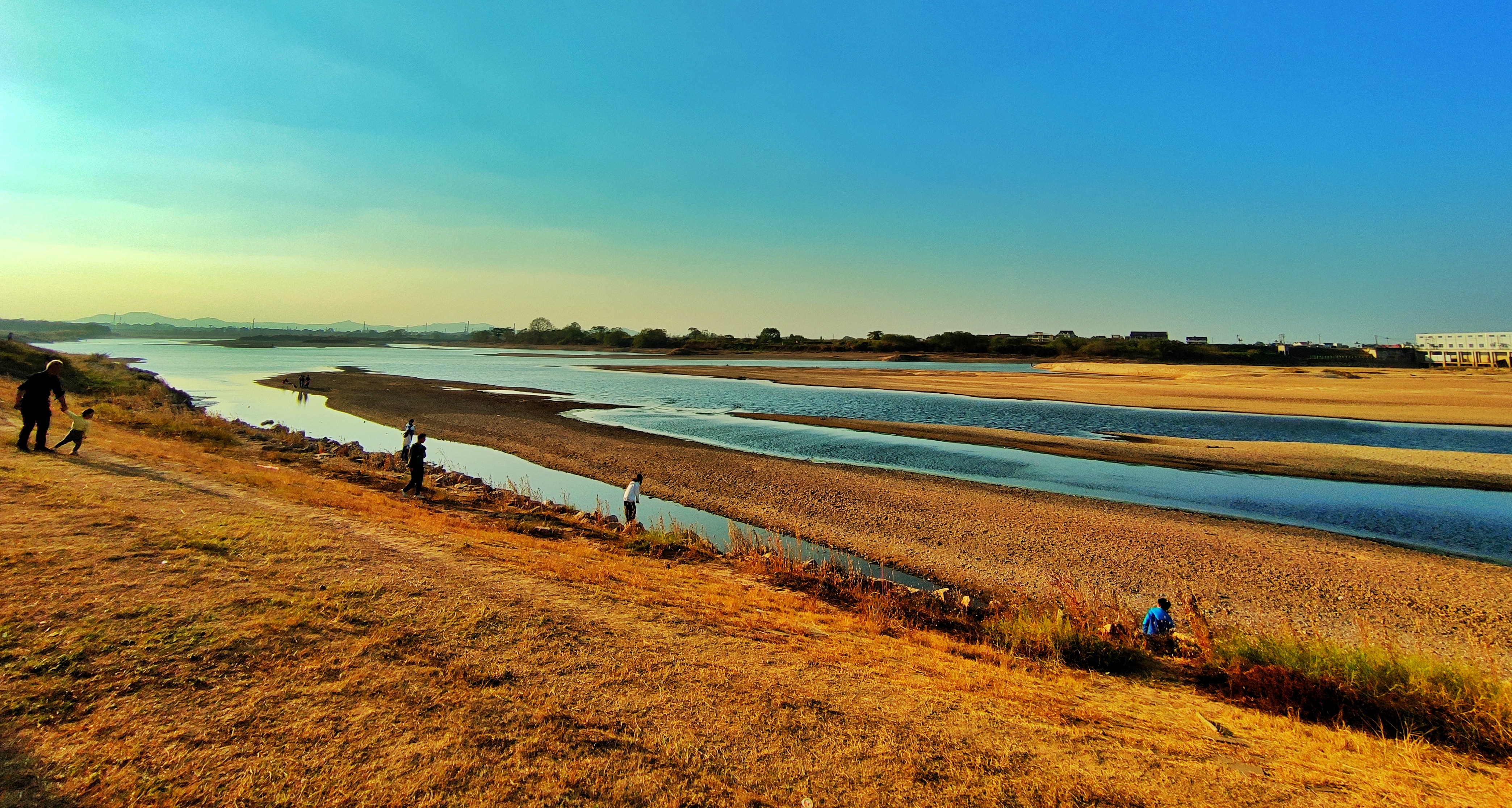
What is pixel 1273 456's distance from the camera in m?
27.1

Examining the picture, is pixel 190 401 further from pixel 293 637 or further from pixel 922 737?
pixel 922 737

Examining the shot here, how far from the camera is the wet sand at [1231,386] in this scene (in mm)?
42875

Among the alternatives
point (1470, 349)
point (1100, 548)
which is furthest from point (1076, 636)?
point (1470, 349)

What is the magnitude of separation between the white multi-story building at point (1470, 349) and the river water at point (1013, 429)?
343 feet

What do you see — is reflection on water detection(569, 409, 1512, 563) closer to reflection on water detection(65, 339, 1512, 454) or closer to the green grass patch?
reflection on water detection(65, 339, 1512, 454)

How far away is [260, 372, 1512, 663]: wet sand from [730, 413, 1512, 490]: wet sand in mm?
9316

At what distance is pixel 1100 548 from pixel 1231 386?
58701mm

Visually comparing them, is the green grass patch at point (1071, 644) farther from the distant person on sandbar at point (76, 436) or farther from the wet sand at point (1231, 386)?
the wet sand at point (1231, 386)

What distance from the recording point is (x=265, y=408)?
41.0m

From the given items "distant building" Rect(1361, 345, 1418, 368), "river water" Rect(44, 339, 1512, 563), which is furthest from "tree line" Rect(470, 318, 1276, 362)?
"river water" Rect(44, 339, 1512, 563)

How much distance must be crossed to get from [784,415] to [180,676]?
37.1 meters

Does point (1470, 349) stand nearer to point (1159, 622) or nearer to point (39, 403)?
point (1159, 622)

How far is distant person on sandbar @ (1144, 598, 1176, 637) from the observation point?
9523 mm

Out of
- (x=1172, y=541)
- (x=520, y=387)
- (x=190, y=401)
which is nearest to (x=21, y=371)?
(x=190, y=401)
